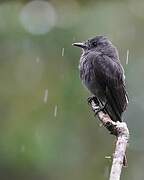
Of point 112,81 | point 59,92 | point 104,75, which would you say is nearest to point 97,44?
point 104,75

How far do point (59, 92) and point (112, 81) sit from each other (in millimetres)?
2076

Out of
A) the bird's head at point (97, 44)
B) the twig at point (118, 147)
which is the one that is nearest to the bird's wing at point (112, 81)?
the bird's head at point (97, 44)

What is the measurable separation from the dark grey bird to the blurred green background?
1.34 m

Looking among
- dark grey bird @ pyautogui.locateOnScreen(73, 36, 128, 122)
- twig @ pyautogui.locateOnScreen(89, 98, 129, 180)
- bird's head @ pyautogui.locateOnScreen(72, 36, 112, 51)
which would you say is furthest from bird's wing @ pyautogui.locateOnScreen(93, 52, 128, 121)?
twig @ pyautogui.locateOnScreen(89, 98, 129, 180)

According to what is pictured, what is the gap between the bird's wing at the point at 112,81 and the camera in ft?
11.5

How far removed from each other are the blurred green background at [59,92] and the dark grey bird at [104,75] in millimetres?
1336

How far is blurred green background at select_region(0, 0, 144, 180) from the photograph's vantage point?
555 centimetres

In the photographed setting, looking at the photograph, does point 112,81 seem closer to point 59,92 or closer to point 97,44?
point 97,44

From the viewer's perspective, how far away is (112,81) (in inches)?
146

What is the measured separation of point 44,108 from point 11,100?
1.11 feet

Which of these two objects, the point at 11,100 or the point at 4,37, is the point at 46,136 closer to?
the point at 11,100

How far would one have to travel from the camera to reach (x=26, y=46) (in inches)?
232

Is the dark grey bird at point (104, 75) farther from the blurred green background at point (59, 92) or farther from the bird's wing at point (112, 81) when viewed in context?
the blurred green background at point (59, 92)

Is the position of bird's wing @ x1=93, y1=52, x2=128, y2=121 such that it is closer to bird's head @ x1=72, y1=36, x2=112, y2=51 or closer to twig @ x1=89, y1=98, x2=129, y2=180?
bird's head @ x1=72, y1=36, x2=112, y2=51
